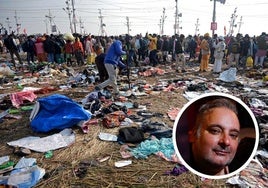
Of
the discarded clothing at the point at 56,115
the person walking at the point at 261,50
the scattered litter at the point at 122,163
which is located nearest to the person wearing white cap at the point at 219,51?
the person walking at the point at 261,50

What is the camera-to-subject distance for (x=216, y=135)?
2.87ft

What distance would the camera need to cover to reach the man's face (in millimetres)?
868

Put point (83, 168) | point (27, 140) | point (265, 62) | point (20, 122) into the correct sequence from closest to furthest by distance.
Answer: point (83, 168), point (27, 140), point (20, 122), point (265, 62)

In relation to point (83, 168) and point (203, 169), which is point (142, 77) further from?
point (203, 169)

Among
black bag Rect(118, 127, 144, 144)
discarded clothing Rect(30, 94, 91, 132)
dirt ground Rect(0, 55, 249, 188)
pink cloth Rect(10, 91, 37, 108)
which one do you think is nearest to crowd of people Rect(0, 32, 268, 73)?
pink cloth Rect(10, 91, 37, 108)

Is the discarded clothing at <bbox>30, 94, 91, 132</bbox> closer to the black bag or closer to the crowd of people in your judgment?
the black bag

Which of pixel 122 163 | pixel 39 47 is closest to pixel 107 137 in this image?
pixel 122 163

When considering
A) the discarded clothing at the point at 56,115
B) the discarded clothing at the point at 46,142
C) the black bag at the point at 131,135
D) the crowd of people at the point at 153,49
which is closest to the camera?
the discarded clothing at the point at 46,142

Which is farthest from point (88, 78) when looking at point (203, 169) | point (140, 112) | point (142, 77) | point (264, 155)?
point (203, 169)

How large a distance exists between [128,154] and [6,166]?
5.95ft

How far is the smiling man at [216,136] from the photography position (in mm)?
869

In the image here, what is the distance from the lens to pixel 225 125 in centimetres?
88

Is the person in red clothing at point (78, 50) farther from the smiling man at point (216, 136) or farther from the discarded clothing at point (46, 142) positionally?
the smiling man at point (216, 136)

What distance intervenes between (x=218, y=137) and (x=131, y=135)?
3.77m
